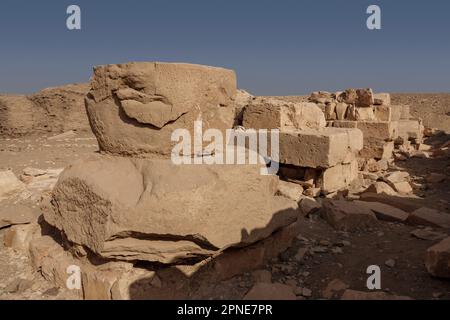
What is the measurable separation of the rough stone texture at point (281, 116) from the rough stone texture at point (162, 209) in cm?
269

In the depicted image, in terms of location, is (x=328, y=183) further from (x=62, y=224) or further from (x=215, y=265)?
(x=62, y=224)

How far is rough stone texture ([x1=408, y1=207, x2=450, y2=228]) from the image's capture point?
13.2 feet

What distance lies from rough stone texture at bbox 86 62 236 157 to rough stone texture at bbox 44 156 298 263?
195 mm

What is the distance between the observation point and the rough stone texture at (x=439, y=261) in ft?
8.95

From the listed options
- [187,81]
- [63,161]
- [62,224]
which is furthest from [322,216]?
[63,161]

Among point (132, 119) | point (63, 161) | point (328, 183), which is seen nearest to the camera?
point (132, 119)

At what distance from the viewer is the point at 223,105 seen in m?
3.02

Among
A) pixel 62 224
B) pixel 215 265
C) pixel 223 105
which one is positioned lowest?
pixel 215 265

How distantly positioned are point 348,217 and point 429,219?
3.30 ft

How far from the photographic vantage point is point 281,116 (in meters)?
5.39

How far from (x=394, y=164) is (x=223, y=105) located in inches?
247

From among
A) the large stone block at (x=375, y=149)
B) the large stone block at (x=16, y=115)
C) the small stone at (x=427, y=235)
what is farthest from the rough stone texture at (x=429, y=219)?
the large stone block at (x=16, y=115)

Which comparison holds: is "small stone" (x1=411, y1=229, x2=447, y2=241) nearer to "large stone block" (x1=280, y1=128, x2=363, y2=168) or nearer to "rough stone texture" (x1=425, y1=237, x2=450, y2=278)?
"rough stone texture" (x1=425, y1=237, x2=450, y2=278)

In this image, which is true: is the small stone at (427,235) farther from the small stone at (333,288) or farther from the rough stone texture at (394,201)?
the small stone at (333,288)
